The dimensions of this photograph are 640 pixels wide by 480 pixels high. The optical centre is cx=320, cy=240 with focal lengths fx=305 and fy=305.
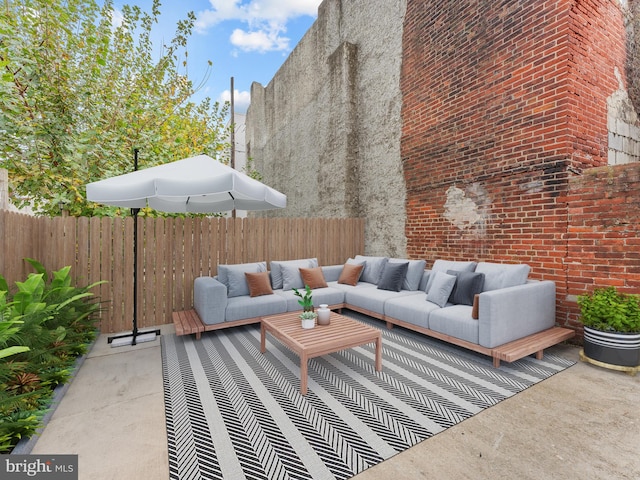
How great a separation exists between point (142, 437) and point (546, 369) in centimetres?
350

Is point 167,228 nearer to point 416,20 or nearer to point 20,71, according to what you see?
point 20,71

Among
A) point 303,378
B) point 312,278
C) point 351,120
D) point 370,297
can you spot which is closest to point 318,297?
point 312,278

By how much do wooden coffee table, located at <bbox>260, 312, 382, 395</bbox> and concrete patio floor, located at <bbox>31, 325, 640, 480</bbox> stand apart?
1012 mm

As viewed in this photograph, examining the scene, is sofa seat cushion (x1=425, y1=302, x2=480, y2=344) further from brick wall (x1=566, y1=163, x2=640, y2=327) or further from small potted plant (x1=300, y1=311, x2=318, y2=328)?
small potted plant (x1=300, y1=311, x2=318, y2=328)

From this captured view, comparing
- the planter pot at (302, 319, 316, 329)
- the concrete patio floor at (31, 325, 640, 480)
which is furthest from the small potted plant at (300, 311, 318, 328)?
the concrete patio floor at (31, 325, 640, 480)

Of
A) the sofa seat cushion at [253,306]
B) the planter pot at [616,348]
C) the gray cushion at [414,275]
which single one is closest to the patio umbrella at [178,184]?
the sofa seat cushion at [253,306]

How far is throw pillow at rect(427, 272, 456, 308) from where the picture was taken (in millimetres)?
3791

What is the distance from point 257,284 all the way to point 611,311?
403 centimetres

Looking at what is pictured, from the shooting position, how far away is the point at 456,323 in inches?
131

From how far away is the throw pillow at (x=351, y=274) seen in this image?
17.6 feet

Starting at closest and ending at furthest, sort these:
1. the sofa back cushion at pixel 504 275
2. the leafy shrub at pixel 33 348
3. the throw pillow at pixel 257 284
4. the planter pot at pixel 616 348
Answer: the leafy shrub at pixel 33 348, the planter pot at pixel 616 348, the sofa back cushion at pixel 504 275, the throw pillow at pixel 257 284

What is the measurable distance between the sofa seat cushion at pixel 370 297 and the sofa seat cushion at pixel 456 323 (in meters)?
0.84

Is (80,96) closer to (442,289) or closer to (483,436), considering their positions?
(442,289)

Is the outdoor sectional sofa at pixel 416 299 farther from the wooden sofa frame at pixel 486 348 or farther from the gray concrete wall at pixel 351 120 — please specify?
the gray concrete wall at pixel 351 120
